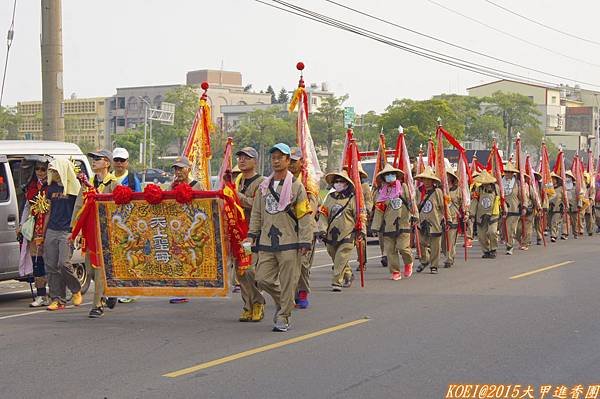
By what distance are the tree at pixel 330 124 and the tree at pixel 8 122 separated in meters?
20.6

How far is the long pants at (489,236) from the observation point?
733 inches

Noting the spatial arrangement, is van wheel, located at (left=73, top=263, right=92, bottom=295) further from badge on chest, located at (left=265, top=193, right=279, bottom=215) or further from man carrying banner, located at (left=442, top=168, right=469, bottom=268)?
man carrying banner, located at (left=442, top=168, right=469, bottom=268)

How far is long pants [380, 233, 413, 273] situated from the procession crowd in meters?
0.02

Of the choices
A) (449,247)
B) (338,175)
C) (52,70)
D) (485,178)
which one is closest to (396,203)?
(338,175)

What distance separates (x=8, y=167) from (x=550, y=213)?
15.9m

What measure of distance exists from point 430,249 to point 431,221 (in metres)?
0.48

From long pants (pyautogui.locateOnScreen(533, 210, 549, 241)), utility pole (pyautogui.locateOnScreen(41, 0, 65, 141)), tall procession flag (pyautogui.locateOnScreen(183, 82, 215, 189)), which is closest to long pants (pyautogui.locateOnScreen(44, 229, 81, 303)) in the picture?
tall procession flag (pyautogui.locateOnScreen(183, 82, 215, 189))

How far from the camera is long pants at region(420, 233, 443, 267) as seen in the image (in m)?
15.9

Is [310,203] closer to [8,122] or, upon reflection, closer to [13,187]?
[13,187]

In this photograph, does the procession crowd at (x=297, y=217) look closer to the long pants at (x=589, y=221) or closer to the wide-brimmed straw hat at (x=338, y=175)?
the wide-brimmed straw hat at (x=338, y=175)

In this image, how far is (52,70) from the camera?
17.6 meters

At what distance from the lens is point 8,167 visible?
481 inches

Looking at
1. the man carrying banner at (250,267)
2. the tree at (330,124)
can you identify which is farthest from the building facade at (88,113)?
the man carrying banner at (250,267)

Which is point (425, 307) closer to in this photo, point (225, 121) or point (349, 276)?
point (349, 276)
